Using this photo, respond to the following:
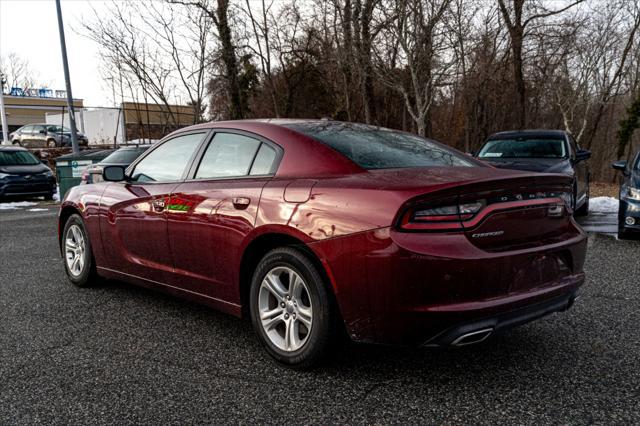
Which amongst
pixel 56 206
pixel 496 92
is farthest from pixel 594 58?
pixel 56 206

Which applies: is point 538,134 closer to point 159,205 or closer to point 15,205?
point 159,205

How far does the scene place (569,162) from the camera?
345 inches

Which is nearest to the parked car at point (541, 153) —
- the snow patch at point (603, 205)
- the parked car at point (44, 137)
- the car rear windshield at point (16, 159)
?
the snow patch at point (603, 205)

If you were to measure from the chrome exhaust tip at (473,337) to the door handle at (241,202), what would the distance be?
57.5 inches

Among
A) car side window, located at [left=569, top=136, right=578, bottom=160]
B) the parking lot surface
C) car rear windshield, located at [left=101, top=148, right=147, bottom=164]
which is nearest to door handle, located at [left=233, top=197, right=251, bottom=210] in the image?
the parking lot surface

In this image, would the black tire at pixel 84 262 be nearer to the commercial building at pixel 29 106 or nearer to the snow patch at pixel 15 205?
the snow patch at pixel 15 205

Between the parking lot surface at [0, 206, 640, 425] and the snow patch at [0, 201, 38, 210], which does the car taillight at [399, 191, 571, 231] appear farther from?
the snow patch at [0, 201, 38, 210]

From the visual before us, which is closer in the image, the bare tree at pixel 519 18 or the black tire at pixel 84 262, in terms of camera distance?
the black tire at pixel 84 262

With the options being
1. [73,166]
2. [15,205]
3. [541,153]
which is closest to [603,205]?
Result: [541,153]

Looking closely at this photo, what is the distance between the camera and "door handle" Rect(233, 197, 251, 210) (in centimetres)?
332

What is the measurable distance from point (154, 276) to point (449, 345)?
246cm

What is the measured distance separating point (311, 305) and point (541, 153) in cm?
757

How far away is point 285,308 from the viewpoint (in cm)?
318

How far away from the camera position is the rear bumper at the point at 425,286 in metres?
2.58
